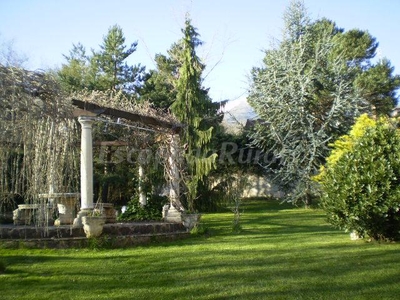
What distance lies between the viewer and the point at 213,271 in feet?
21.3

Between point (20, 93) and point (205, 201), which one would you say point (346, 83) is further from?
point (20, 93)

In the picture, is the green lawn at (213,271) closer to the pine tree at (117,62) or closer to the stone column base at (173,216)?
the stone column base at (173,216)

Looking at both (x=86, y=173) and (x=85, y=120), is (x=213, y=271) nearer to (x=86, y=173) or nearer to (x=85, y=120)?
(x=86, y=173)

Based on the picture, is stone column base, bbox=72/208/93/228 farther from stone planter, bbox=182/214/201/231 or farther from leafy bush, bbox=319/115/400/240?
leafy bush, bbox=319/115/400/240

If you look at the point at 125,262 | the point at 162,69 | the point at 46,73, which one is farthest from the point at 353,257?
the point at 162,69

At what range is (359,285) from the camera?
5.45 meters

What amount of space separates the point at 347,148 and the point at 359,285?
473 centimetres

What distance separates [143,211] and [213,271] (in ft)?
28.3

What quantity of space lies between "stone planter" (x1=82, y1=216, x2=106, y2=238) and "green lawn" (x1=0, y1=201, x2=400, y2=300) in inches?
20.8

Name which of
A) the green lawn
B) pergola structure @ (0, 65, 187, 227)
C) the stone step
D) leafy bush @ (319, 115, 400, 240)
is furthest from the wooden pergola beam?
leafy bush @ (319, 115, 400, 240)

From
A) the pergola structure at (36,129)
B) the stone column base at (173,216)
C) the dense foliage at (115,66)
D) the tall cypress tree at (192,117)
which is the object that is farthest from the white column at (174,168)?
the dense foliage at (115,66)

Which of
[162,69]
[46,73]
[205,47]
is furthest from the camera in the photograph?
[162,69]

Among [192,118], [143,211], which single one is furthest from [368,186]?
[192,118]

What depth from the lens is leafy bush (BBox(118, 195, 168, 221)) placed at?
14.6 m
